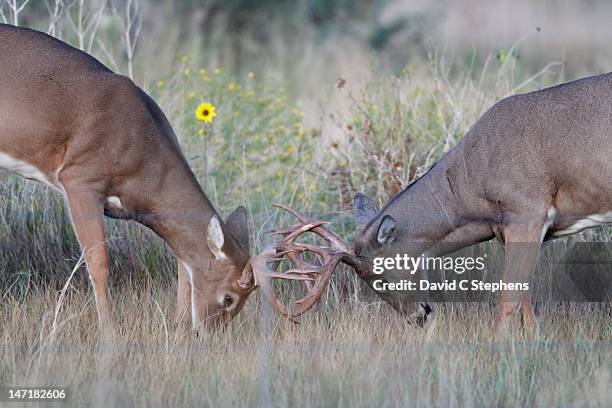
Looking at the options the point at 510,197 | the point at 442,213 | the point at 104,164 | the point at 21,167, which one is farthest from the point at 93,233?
the point at 510,197

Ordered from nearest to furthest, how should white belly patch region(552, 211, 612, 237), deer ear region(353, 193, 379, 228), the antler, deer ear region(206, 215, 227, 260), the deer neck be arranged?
the antler, deer ear region(206, 215, 227, 260), white belly patch region(552, 211, 612, 237), the deer neck, deer ear region(353, 193, 379, 228)

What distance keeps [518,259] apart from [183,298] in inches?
92.7

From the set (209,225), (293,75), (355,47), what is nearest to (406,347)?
(209,225)

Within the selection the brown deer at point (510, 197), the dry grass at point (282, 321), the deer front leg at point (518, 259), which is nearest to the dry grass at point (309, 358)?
the dry grass at point (282, 321)

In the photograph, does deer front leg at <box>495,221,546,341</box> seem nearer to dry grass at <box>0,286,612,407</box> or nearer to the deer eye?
dry grass at <box>0,286,612,407</box>

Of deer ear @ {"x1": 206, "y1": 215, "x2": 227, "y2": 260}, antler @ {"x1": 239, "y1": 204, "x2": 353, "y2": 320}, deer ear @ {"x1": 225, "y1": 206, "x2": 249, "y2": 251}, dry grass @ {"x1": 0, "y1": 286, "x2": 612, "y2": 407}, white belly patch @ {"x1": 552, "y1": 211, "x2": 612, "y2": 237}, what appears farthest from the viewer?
deer ear @ {"x1": 225, "y1": 206, "x2": 249, "y2": 251}

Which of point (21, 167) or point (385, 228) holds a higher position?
point (21, 167)

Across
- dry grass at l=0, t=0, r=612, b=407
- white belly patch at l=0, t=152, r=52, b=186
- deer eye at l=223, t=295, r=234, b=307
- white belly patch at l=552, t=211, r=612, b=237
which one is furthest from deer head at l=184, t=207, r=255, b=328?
white belly patch at l=552, t=211, r=612, b=237

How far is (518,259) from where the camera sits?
8016mm

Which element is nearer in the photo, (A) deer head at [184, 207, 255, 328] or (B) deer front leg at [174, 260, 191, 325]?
(A) deer head at [184, 207, 255, 328]

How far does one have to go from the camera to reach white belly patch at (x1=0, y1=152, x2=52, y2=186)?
796cm

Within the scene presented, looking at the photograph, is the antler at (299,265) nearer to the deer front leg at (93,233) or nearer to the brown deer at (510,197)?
the brown deer at (510,197)

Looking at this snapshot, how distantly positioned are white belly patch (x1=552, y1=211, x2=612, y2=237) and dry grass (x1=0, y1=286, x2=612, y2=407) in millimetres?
584

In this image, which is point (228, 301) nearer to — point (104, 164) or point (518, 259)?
point (104, 164)
